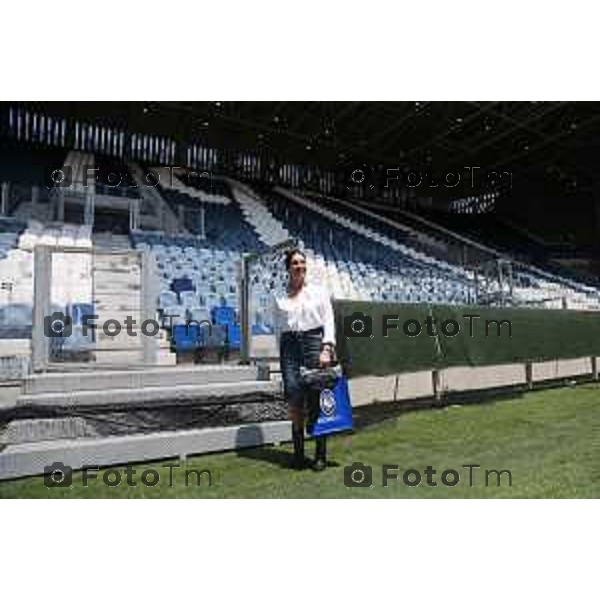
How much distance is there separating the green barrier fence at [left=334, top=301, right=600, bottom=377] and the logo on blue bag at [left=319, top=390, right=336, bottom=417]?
1493 mm

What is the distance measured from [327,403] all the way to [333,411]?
0.24ft

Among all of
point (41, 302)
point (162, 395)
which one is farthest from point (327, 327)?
point (41, 302)

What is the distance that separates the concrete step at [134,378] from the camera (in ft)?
15.0

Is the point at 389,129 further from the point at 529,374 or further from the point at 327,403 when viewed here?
the point at 327,403

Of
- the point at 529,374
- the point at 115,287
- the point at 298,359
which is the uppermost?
the point at 115,287

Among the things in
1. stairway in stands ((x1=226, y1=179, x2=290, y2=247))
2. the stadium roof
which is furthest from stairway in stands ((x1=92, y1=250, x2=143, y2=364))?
stairway in stands ((x1=226, y1=179, x2=290, y2=247))

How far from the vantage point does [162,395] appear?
484cm

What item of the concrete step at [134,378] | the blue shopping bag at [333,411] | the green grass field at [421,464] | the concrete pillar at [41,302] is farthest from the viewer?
the concrete pillar at [41,302]

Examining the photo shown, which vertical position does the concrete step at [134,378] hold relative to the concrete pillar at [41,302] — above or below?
below

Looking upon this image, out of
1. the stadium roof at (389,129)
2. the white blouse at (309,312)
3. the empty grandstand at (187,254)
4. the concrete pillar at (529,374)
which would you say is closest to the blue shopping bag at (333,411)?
the white blouse at (309,312)

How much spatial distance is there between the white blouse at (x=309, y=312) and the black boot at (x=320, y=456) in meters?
0.67

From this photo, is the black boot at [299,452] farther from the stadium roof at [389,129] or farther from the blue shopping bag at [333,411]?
the stadium roof at [389,129]

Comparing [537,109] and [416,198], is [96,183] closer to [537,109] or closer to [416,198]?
[537,109]

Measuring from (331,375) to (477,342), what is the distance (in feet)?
14.0
